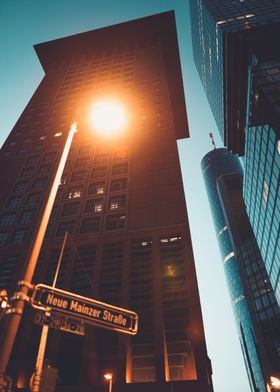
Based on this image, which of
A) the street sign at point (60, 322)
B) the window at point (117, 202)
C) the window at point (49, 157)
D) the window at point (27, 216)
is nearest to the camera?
the street sign at point (60, 322)

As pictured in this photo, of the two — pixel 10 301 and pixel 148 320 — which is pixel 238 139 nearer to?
pixel 148 320

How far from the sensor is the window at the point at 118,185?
45.2 meters

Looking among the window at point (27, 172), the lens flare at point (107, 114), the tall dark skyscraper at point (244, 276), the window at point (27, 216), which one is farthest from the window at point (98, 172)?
the tall dark skyscraper at point (244, 276)

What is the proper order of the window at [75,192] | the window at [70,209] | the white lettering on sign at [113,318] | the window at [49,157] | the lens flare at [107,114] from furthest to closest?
the window at [49,157]
the window at [75,192]
the window at [70,209]
the lens flare at [107,114]
the white lettering on sign at [113,318]

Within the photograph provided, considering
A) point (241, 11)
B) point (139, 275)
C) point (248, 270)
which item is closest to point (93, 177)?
point (139, 275)

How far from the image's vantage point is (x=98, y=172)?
1949 inches

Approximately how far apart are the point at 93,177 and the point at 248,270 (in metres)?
94.4

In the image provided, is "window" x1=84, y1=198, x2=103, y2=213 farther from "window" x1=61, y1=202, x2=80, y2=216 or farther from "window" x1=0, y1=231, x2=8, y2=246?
"window" x1=0, y1=231, x2=8, y2=246

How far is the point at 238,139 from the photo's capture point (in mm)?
77812

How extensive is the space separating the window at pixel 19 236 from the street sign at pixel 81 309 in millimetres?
36737

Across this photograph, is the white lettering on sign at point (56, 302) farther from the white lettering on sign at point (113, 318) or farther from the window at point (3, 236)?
the window at point (3, 236)

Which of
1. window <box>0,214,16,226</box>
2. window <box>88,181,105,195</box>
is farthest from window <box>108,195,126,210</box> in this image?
window <box>0,214,16,226</box>

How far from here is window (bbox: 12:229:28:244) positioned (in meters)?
39.3

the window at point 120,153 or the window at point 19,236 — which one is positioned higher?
the window at point 120,153
